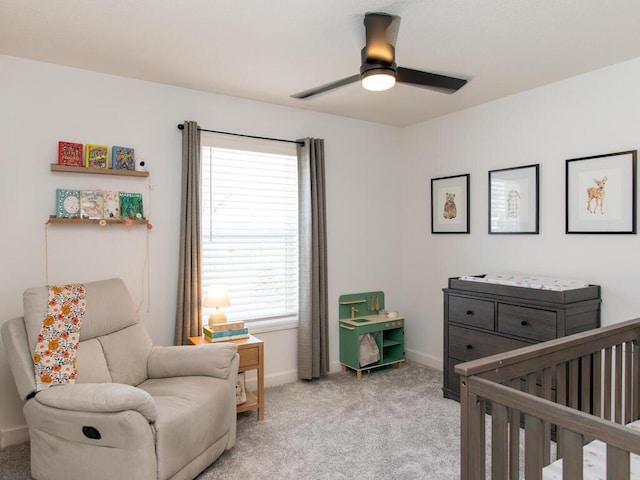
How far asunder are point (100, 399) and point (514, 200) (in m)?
3.18

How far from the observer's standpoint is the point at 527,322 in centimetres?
286

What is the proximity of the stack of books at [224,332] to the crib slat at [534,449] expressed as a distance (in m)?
2.15

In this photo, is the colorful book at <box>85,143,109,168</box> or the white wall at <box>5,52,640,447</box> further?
the colorful book at <box>85,143,109,168</box>

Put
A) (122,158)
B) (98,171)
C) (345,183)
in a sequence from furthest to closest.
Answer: (345,183) → (122,158) → (98,171)

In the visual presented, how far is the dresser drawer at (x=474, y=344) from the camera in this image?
302 cm

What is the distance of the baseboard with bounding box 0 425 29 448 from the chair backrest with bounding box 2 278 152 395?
79 cm

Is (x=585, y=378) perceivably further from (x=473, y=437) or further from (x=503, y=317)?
(x=503, y=317)

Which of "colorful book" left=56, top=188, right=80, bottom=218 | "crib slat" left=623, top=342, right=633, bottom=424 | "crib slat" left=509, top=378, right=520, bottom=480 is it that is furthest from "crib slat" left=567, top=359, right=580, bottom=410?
"colorful book" left=56, top=188, right=80, bottom=218

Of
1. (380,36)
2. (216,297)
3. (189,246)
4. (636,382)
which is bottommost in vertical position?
(636,382)

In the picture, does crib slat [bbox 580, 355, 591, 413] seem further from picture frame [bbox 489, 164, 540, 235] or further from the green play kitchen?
the green play kitchen

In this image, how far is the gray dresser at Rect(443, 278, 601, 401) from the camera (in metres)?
2.72

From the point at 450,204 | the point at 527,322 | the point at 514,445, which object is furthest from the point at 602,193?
the point at 514,445

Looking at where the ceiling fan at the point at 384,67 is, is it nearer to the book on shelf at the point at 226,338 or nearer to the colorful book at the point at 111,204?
the colorful book at the point at 111,204

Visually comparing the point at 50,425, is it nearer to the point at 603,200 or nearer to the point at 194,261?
the point at 194,261
